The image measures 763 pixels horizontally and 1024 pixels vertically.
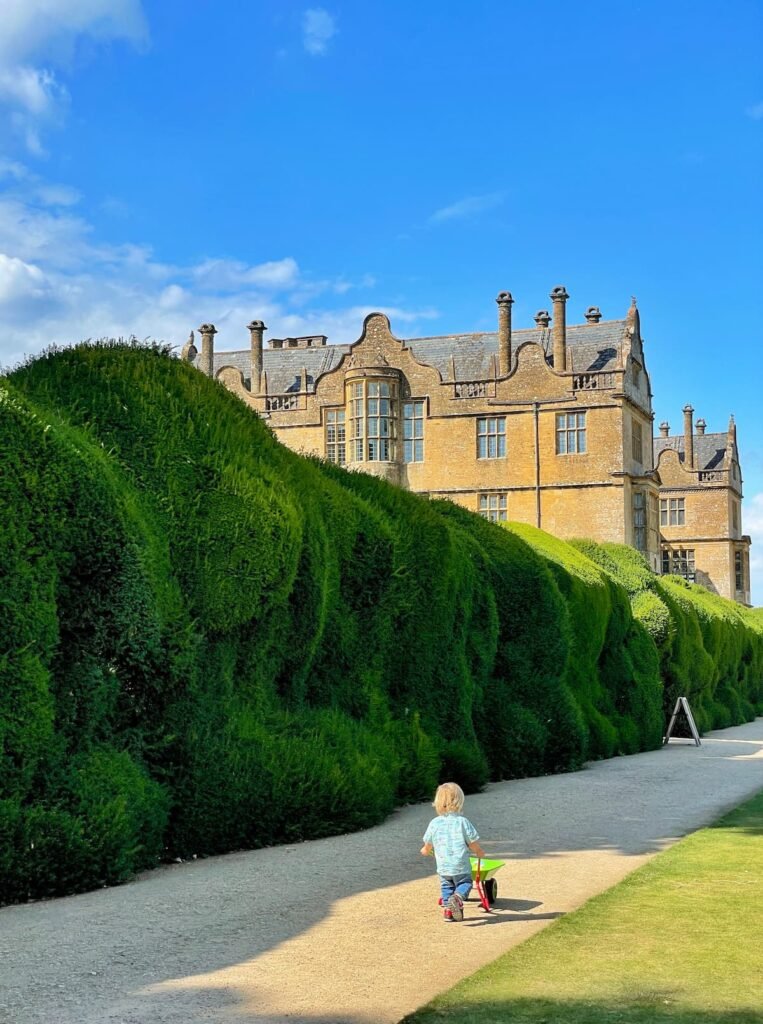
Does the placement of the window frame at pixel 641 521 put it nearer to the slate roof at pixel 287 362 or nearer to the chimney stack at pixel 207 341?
the slate roof at pixel 287 362

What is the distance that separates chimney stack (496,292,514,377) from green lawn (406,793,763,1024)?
139 ft

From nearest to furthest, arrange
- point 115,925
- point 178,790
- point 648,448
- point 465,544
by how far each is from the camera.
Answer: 1. point 115,925
2. point 178,790
3. point 465,544
4. point 648,448

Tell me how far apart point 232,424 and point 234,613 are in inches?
66.1

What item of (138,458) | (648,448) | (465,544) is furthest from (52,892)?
(648,448)

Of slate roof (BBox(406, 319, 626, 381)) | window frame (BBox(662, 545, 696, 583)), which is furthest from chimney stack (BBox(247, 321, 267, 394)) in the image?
window frame (BBox(662, 545, 696, 583))

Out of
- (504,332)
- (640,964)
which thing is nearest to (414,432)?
(504,332)

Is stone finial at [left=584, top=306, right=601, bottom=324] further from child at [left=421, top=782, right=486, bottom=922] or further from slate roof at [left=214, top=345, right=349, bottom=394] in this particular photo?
child at [left=421, top=782, right=486, bottom=922]

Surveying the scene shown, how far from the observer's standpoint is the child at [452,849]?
673 centimetres

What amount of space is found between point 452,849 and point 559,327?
43.1 metres

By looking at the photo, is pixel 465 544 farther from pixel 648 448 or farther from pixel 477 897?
pixel 648 448

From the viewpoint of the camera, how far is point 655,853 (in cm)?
901

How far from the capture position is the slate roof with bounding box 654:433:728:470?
7200 centimetres

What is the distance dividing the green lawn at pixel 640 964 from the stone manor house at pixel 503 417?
3883cm

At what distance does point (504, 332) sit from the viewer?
163ft
